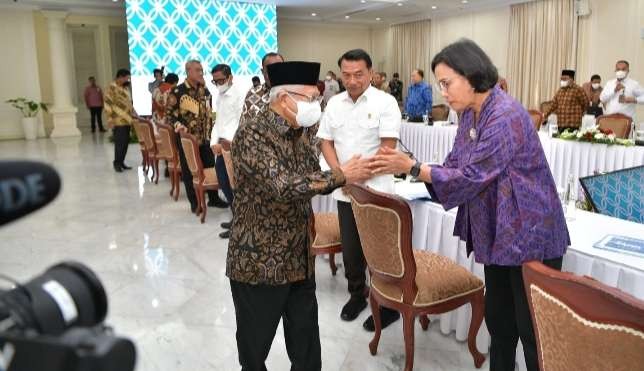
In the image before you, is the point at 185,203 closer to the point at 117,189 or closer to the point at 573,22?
the point at 117,189

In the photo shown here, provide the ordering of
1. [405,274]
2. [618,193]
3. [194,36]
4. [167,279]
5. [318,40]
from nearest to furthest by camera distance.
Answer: [405,274]
[618,193]
[167,279]
[194,36]
[318,40]

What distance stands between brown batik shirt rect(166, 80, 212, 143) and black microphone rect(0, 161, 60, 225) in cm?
534

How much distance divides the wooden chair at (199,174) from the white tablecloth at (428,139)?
9.36ft

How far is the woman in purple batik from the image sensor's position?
1779 mm

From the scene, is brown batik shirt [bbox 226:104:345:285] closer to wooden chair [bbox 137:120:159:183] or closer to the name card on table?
the name card on table

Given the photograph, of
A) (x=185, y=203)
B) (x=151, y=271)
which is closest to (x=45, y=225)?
(x=185, y=203)

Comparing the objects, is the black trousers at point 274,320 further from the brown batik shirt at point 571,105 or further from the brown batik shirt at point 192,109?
the brown batik shirt at point 571,105

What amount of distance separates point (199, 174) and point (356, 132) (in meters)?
2.80

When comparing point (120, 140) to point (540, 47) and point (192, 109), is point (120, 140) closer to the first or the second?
point (192, 109)

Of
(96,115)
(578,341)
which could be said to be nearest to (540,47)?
(96,115)

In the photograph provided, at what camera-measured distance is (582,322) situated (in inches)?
50.7

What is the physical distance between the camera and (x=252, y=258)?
6.09 feet

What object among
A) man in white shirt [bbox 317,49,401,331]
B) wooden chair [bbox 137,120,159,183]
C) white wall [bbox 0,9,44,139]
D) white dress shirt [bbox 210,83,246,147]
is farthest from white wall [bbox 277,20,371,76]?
man in white shirt [bbox 317,49,401,331]

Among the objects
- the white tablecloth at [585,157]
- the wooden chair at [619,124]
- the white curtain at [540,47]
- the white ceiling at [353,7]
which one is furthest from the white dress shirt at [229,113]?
the white curtain at [540,47]
